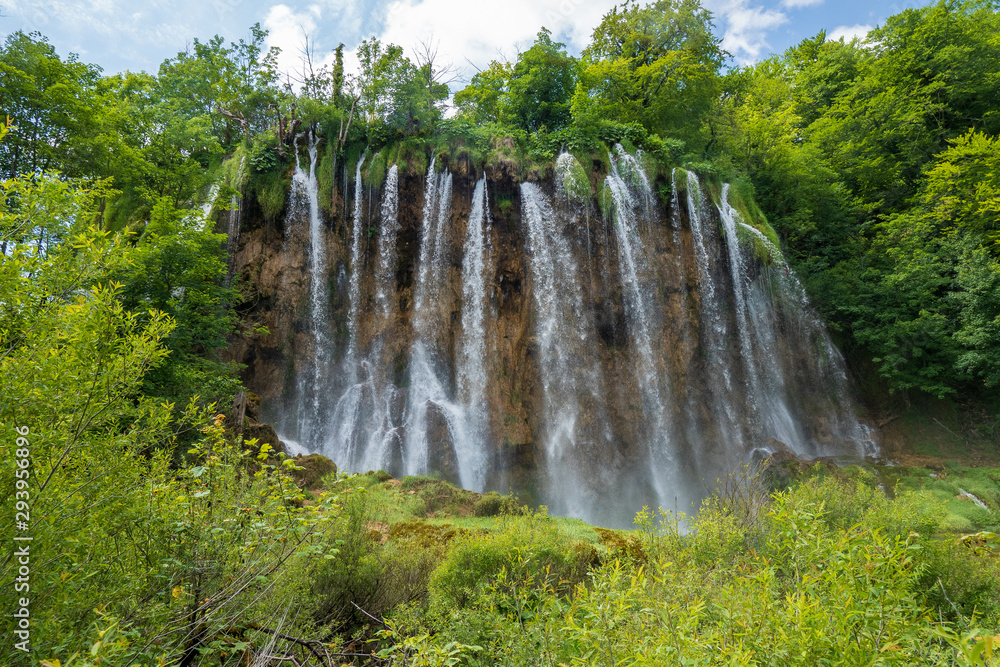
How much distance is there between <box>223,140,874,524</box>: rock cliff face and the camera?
15.6 meters

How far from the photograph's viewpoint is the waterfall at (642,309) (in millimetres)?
15812

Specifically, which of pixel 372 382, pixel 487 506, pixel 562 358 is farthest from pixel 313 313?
pixel 487 506

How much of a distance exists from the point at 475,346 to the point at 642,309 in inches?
270

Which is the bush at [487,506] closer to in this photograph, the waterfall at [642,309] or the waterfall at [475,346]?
the waterfall at [475,346]

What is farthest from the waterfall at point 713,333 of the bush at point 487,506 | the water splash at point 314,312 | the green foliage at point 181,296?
the green foliage at point 181,296

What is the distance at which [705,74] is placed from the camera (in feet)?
67.6

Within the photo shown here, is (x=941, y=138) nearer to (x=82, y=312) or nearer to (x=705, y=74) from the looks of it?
(x=705, y=74)

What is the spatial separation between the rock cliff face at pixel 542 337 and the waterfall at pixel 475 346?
6 centimetres

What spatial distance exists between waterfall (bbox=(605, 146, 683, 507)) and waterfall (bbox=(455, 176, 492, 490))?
547 centimetres

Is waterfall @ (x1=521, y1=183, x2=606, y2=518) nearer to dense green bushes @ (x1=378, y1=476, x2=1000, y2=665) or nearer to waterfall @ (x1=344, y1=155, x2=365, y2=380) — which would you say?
waterfall @ (x1=344, y1=155, x2=365, y2=380)

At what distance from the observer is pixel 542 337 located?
16.9 metres

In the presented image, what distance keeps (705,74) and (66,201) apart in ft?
80.7

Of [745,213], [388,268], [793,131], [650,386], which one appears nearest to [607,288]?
[650,386]

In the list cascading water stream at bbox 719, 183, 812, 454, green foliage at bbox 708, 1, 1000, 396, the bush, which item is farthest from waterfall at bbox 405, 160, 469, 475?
green foliage at bbox 708, 1, 1000, 396
